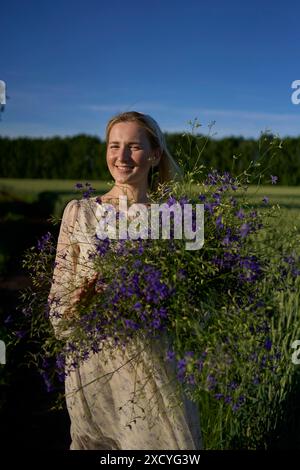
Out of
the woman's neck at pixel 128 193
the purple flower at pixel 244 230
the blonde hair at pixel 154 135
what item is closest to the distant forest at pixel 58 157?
Answer: the blonde hair at pixel 154 135

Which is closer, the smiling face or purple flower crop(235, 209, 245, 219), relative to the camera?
purple flower crop(235, 209, 245, 219)

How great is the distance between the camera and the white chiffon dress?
2221mm

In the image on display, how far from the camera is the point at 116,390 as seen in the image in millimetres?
2443

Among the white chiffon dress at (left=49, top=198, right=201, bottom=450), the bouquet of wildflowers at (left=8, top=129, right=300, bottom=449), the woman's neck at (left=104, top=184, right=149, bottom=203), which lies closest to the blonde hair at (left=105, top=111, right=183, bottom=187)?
the woman's neck at (left=104, top=184, right=149, bottom=203)

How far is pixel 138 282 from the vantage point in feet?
6.13

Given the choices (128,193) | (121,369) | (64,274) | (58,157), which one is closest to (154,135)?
(128,193)

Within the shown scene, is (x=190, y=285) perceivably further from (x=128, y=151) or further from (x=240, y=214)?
(x=128, y=151)

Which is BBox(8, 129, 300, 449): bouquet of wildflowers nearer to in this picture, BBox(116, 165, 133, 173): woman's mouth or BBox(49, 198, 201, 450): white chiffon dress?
BBox(49, 198, 201, 450): white chiffon dress

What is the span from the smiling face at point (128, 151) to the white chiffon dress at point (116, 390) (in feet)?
0.64

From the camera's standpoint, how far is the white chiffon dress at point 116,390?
2221mm

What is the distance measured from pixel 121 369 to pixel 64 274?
1.51 feet

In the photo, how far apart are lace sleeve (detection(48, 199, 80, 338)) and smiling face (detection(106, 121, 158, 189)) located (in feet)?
0.78
